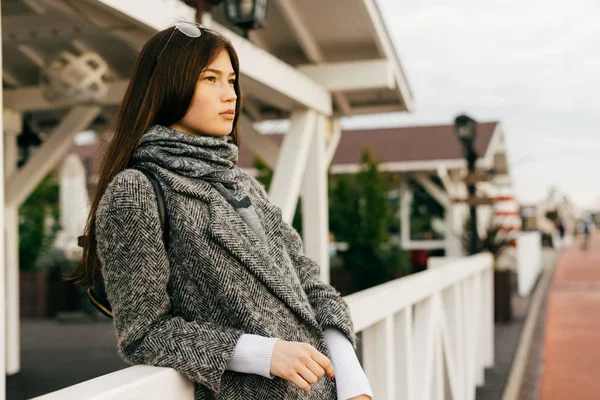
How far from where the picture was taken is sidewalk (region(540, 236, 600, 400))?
23.3 feet

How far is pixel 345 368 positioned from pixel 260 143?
468 cm

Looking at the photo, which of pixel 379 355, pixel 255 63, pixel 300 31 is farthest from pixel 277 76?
pixel 379 355

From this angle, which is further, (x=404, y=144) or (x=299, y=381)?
Result: (x=404, y=144)

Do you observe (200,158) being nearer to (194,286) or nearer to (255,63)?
(194,286)

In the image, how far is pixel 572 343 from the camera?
9.85 m

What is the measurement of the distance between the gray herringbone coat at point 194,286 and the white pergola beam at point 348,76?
4.54 meters

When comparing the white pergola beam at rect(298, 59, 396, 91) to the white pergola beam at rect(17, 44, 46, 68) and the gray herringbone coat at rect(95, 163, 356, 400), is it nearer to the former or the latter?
the white pergola beam at rect(17, 44, 46, 68)

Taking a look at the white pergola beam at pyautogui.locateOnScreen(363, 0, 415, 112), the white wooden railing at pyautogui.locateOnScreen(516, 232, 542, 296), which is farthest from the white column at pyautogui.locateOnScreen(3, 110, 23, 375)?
the white wooden railing at pyautogui.locateOnScreen(516, 232, 542, 296)

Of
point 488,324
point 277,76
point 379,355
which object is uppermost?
point 277,76

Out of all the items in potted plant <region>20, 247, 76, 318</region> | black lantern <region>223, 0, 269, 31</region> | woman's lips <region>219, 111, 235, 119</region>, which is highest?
black lantern <region>223, 0, 269, 31</region>

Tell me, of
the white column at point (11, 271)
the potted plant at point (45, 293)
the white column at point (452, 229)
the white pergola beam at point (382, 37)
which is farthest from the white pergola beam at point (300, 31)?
the white column at point (452, 229)

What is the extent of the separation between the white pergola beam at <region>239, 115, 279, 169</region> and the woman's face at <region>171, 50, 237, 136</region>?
4.57 m

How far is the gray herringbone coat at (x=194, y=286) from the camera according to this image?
156 cm

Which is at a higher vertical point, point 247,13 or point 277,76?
point 247,13
